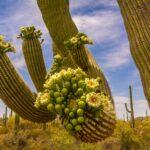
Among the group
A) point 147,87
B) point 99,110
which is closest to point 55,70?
point 99,110

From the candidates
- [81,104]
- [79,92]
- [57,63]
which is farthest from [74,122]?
[57,63]

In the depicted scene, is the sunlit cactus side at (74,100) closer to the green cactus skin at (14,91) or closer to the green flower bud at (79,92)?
the green flower bud at (79,92)

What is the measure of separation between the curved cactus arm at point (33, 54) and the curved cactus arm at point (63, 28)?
1.96 feet

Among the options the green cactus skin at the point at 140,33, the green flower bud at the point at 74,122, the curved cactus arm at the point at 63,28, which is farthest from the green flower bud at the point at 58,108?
the curved cactus arm at the point at 63,28

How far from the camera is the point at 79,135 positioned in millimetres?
5508

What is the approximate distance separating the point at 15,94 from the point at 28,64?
3.67 feet

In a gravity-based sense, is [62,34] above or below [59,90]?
above

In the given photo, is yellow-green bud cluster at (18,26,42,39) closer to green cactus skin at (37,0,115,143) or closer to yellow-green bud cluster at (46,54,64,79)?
green cactus skin at (37,0,115,143)

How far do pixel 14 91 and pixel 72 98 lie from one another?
2.37 metres

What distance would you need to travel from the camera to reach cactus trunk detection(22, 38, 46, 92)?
8.32 metres

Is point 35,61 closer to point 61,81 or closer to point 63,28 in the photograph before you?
point 63,28

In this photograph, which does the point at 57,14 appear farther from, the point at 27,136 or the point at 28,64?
the point at 27,136

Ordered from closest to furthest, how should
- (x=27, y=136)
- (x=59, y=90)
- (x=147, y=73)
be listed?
(x=147, y=73) → (x=59, y=90) → (x=27, y=136)

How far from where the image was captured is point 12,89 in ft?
24.2
